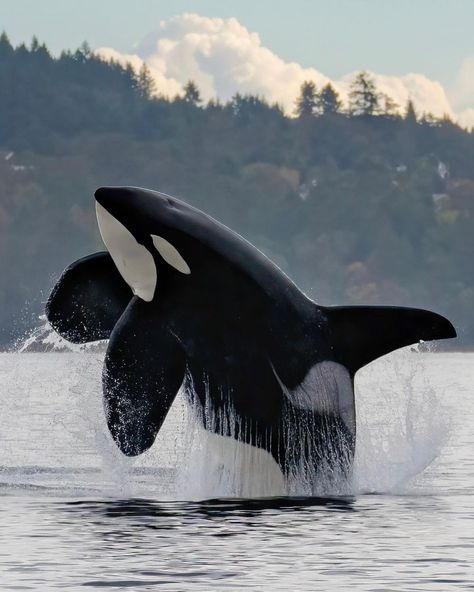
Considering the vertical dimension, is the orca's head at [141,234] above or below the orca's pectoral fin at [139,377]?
above

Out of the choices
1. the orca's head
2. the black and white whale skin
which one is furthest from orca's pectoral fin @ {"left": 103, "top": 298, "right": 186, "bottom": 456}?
the orca's head

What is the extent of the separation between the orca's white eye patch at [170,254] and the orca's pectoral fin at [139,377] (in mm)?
587

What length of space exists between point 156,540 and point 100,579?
6.74ft

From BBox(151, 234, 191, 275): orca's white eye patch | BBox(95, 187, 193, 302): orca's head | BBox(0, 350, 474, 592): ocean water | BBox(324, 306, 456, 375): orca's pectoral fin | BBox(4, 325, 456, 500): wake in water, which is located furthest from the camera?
BBox(4, 325, 456, 500): wake in water

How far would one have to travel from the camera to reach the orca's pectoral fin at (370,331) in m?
19.1

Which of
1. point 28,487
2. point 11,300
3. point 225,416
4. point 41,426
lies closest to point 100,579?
point 225,416

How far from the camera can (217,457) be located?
19.5 meters

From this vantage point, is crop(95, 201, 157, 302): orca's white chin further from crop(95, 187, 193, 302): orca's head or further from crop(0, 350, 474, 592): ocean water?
crop(0, 350, 474, 592): ocean water

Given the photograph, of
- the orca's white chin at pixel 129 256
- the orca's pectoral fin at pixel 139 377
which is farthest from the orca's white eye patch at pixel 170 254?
the orca's pectoral fin at pixel 139 377

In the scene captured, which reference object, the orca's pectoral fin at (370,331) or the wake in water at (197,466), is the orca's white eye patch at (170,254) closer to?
the wake in water at (197,466)

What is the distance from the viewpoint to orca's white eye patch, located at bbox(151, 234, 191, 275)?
18.9 m

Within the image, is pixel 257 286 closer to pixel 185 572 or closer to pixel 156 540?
pixel 156 540

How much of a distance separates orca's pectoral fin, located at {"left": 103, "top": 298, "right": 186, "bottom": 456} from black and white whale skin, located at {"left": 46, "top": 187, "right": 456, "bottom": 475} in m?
0.01

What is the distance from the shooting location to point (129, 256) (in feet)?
62.5
